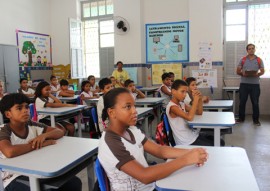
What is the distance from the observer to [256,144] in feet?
13.4

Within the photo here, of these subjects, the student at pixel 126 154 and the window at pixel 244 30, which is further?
the window at pixel 244 30

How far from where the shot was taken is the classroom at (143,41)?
6.50m

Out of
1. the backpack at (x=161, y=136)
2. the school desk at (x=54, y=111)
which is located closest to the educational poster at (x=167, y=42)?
the school desk at (x=54, y=111)

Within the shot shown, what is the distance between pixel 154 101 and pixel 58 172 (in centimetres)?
313

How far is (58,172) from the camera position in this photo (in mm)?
1436

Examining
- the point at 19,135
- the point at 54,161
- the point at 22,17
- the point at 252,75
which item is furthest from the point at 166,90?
the point at 22,17

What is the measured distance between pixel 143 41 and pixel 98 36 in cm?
166

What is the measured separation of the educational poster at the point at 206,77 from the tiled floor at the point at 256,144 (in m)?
1.23

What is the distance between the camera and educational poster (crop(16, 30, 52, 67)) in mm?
7297

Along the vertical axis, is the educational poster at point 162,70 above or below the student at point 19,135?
above

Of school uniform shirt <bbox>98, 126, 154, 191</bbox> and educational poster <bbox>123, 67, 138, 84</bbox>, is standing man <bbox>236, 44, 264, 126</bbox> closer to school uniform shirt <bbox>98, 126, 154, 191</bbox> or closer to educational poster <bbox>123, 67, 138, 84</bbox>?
educational poster <bbox>123, 67, 138, 84</bbox>

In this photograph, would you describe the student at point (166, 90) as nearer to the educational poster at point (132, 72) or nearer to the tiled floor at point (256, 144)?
the tiled floor at point (256, 144)

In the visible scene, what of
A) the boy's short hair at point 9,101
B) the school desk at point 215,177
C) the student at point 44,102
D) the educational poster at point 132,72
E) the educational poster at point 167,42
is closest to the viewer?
the school desk at point 215,177

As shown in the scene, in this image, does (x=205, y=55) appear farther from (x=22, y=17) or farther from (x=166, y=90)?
(x=22, y=17)
